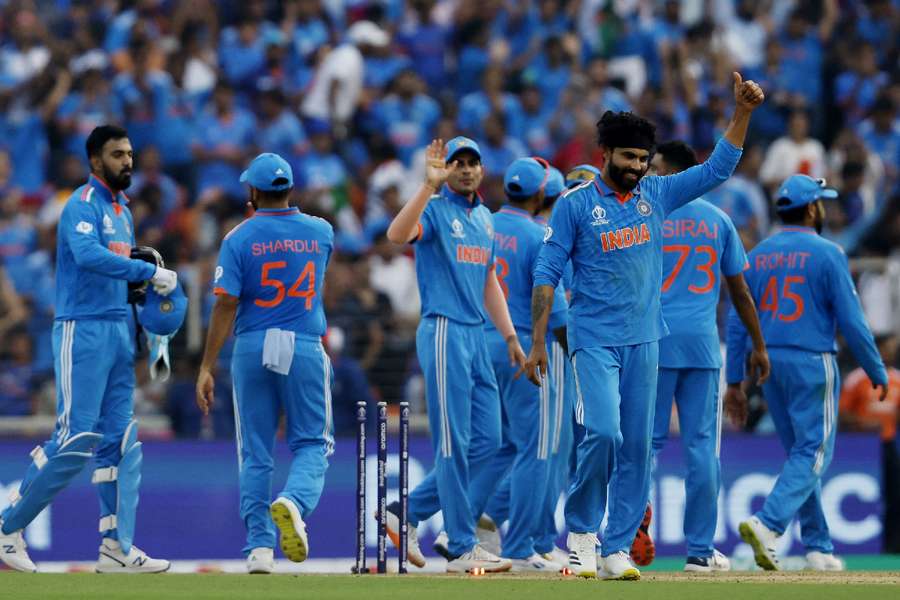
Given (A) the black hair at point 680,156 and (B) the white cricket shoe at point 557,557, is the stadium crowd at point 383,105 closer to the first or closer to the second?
(B) the white cricket shoe at point 557,557

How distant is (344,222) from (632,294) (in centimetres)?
1042

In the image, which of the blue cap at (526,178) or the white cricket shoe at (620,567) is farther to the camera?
the blue cap at (526,178)

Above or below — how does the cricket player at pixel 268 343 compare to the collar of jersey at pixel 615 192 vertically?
below

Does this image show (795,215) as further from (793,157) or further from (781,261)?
(793,157)

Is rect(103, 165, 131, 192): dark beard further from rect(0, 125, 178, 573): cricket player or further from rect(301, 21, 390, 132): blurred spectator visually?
rect(301, 21, 390, 132): blurred spectator

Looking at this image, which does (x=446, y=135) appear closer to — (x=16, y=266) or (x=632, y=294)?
(x=16, y=266)

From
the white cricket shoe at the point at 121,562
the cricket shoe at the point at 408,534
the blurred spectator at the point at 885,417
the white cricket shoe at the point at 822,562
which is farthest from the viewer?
the blurred spectator at the point at 885,417

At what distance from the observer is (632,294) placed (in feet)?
37.7

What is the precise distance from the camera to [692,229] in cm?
1335

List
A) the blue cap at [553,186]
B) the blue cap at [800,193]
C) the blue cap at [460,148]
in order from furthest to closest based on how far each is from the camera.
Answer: the blue cap at [553,186] < the blue cap at [800,193] < the blue cap at [460,148]

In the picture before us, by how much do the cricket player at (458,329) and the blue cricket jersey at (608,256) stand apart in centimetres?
148

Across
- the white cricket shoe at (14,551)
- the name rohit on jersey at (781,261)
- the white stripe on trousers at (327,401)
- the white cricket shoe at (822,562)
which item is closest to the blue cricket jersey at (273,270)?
the white stripe on trousers at (327,401)

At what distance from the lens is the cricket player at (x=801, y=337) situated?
14.1 m

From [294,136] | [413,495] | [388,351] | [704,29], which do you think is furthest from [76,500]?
[704,29]
